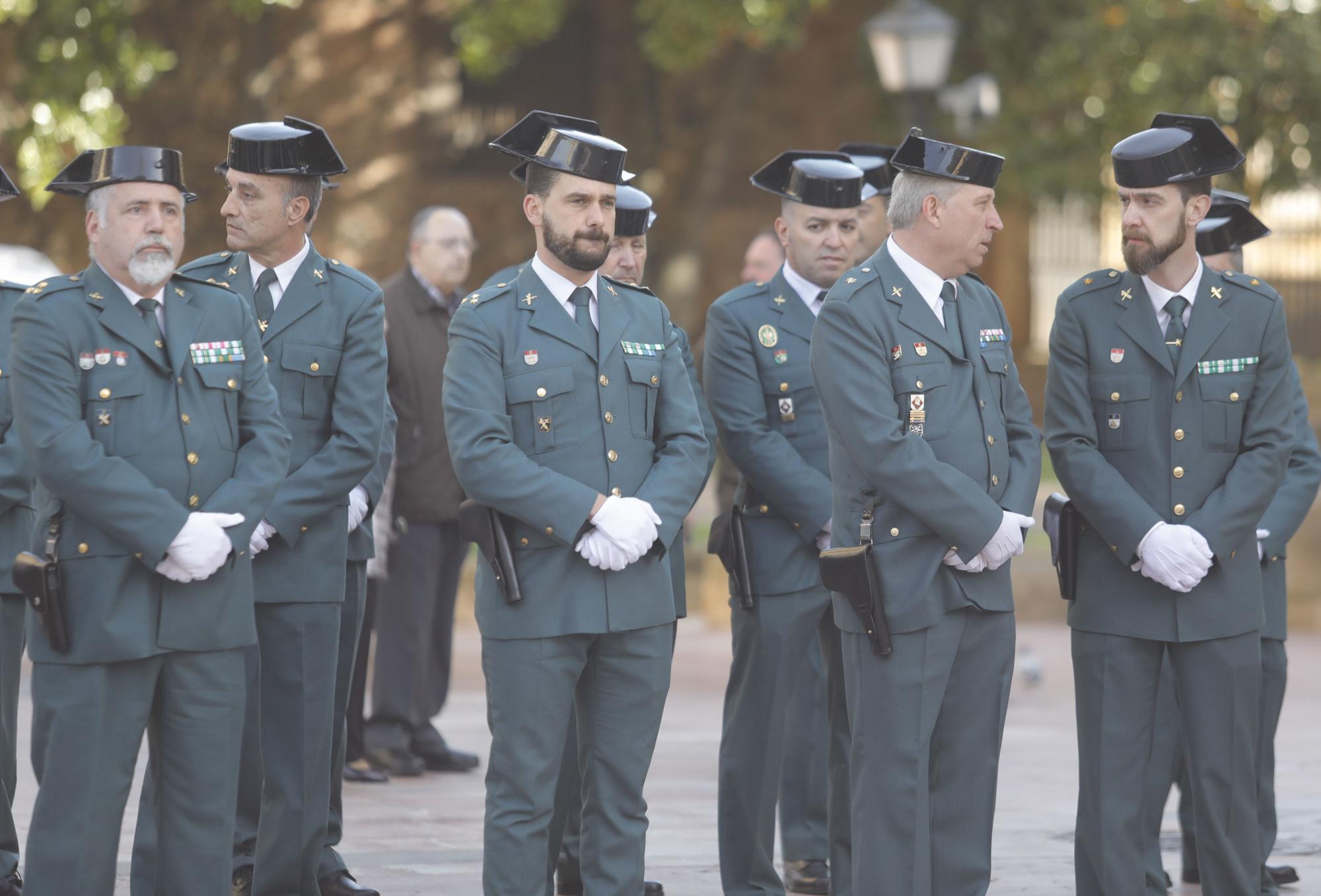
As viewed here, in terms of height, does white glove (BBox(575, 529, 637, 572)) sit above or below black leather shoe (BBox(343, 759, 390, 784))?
above

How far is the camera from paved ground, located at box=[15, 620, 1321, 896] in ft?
20.0

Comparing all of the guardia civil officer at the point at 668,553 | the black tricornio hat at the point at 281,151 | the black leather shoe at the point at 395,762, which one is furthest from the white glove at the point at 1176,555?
the black leather shoe at the point at 395,762

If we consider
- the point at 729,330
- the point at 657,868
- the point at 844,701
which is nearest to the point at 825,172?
the point at 729,330

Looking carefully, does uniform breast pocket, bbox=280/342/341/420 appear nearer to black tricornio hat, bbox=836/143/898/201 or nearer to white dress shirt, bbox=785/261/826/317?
white dress shirt, bbox=785/261/826/317

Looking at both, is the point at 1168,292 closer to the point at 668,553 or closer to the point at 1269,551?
the point at 1269,551

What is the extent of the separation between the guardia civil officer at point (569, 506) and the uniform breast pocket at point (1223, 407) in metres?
1.38

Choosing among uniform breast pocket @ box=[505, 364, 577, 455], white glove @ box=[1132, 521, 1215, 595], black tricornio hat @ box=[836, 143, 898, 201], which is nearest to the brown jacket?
black tricornio hat @ box=[836, 143, 898, 201]

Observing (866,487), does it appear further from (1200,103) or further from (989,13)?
(989,13)

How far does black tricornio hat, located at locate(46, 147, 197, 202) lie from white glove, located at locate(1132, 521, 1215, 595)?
269cm

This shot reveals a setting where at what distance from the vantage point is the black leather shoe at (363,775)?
761 centimetres

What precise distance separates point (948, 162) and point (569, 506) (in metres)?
1.34

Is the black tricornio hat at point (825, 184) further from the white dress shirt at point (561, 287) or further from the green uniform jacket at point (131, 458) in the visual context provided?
the green uniform jacket at point (131, 458)

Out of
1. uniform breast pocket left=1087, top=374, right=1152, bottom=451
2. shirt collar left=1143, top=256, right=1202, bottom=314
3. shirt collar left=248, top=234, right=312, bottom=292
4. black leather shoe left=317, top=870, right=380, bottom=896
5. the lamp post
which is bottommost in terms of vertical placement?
black leather shoe left=317, top=870, right=380, bottom=896

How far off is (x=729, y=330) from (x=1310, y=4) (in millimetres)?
11733
